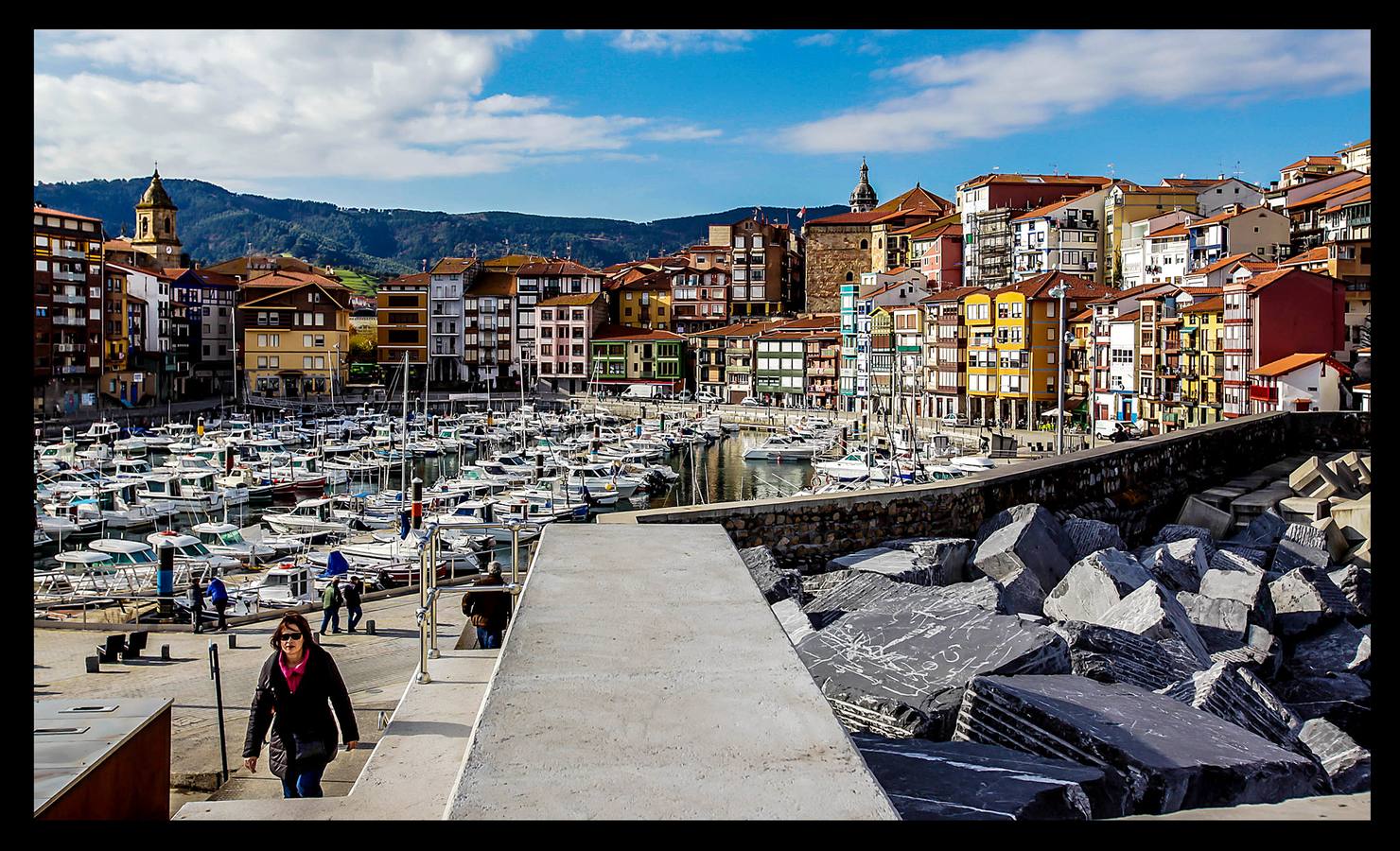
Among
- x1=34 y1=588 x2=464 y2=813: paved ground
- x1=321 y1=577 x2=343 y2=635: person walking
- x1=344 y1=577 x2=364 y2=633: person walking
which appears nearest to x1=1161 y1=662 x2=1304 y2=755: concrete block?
x1=34 y1=588 x2=464 y2=813: paved ground

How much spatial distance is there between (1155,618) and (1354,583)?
476 centimetres

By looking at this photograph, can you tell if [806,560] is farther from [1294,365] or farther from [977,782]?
[1294,365]

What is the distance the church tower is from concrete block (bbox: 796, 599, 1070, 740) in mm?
93851

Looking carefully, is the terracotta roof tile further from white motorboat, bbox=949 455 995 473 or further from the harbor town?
white motorboat, bbox=949 455 995 473

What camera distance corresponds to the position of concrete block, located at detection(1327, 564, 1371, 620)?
36.9 ft

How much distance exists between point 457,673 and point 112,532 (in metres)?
31.1

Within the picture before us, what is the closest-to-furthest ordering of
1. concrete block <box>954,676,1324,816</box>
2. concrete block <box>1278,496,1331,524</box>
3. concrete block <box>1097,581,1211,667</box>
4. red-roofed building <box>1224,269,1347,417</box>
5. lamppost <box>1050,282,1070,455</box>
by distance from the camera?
concrete block <box>954,676,1324,816</box>
concrete block <box>1097,581,1211,667</box>
concrete block <box>1278,496,1331,524</box>
lamppost <box>1050,282,1070,455</box>
red-roofed building <box>1224,269,1347,417</box>

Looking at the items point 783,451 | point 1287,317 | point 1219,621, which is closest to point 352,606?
point 1219,621

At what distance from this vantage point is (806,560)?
10898 millimetres

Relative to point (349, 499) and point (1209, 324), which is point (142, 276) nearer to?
point (349, 499)

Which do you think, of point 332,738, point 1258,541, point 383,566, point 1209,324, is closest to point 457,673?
point 332,738

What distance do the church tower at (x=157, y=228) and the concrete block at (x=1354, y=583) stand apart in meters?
92.3

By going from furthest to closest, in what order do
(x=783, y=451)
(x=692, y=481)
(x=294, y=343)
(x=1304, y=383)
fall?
(x=294, y=343), (x=783, y=451), (x=692, y=481), (x=1304, y=383)
